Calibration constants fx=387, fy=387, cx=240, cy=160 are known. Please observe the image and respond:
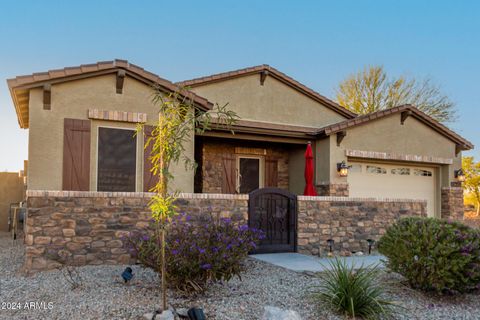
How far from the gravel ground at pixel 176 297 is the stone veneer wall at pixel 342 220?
7.59 feet

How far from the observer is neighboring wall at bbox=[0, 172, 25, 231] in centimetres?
1371

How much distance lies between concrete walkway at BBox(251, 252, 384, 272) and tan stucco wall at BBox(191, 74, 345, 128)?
5527 mm

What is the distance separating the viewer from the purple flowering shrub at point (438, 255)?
212 inches

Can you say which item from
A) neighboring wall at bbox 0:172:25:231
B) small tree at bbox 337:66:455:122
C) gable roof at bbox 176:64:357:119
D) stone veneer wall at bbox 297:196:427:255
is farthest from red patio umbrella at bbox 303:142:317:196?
small tree at bbox 337:66:455:122

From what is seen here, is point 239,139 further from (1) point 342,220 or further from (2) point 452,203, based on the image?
(2) point 452,203

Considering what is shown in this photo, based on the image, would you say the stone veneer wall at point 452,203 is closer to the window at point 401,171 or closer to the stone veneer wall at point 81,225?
the window at point 401,171

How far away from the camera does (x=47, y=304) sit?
4.61 metres

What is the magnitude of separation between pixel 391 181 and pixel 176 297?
10.6 meters

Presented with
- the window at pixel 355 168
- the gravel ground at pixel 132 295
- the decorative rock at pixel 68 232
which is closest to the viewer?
the gravel ground at pixel 132 295

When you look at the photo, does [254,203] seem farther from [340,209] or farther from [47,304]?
[47,304]

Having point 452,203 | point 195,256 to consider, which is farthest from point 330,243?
point 452,203

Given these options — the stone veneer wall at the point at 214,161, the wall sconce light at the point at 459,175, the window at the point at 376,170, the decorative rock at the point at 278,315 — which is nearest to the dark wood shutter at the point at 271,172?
the stone veneer wall at the point at 214,161

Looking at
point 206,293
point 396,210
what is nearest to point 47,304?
point 206,293

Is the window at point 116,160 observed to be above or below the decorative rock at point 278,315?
above
